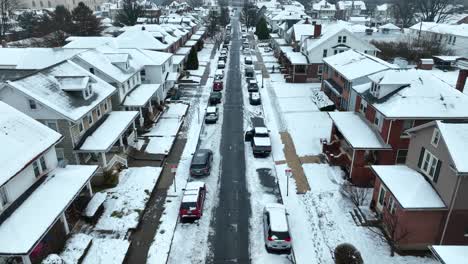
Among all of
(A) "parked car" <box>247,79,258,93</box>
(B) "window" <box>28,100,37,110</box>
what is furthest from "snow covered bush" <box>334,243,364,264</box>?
(A) "parked car" <box>247,79,258,93</box>

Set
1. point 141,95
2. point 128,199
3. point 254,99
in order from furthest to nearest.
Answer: point 254,99, point 141,95, point 128,199

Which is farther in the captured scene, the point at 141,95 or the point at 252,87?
the point at 252,87

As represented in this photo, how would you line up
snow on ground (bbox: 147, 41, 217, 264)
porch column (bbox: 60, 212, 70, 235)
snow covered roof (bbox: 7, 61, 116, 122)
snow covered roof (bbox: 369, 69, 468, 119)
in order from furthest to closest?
snow covered roof (bbox: 7, 61, 116, 122) < snow covered roof (bbox: 369, 69, 468, 119) < porch column (bbox: 60, 212, 70, 235) < snow on ground (bbox: 147, 41, 217, 264)

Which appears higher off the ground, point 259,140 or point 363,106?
point 363,106

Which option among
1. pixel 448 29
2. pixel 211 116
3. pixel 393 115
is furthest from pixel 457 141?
pixel 448 29

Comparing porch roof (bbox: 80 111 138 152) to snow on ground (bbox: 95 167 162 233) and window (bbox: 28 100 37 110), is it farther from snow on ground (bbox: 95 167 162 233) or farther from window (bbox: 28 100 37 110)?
window (bbox: 28 100 37 110)

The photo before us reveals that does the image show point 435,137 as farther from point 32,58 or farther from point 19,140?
point 32,58
